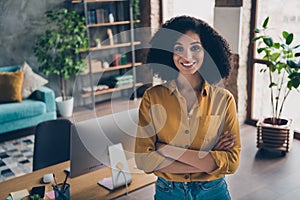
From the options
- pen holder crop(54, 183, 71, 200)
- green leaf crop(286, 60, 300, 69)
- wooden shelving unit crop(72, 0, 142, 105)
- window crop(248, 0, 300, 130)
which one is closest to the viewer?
pen holder crop(54, 183, 71, 200)

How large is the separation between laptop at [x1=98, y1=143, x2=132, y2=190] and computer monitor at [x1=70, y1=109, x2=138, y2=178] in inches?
1.2

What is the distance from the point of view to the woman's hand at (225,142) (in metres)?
1.63

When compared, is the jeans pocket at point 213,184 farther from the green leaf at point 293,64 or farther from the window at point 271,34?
the window at point 271,34

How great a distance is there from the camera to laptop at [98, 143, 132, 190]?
2221 millimetres

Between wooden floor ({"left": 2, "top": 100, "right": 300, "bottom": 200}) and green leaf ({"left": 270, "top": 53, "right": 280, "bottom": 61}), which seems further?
green leaf ({"left": 270, "top": 53, "right": 280, "bottom": 61})

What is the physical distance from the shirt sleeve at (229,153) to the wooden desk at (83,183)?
840 mm

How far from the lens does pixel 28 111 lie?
16.4ft

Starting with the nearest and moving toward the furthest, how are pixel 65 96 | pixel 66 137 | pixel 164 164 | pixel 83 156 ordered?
1. pixel 164 164
2. pixel 83 156
3. pixel 66 137
4. pixel 65 96

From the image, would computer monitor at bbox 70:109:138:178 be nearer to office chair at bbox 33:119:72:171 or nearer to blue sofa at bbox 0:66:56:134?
office chair at bbox 33:119:72:171

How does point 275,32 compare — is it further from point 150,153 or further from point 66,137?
point 150,153

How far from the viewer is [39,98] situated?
526 centimetres

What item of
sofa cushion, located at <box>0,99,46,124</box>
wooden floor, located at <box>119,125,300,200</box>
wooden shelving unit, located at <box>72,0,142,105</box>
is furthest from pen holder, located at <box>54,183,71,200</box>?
Result: wooden shelving unit, located at <box>72,0,142,105</box>

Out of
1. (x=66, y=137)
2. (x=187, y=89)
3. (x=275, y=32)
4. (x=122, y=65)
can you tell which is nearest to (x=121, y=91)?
(x=122, y=65)

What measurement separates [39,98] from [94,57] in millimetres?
1360
